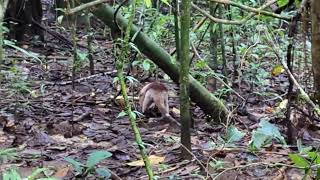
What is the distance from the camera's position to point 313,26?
282 centimetres

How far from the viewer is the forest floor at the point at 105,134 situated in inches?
140

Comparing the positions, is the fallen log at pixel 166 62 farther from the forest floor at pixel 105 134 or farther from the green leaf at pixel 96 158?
the green leaf at pixel 96 158

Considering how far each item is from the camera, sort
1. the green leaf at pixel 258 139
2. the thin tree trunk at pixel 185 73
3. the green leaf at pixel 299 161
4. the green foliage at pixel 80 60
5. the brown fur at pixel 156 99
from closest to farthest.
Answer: the green leaf at pixel 299 161 → the thin tree trunk at pixel 185 73 → the green leaf at pixel 258 139 → the brown fur at pixel 156 99 → the green foliage at pixel 80 60

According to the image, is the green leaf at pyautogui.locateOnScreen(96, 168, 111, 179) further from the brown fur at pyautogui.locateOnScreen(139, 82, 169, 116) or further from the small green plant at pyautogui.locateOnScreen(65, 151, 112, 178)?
the brown fur at pyautogui.locateOnScreen(139, 82, 169, 116)

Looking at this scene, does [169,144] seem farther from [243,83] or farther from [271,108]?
[243,83]

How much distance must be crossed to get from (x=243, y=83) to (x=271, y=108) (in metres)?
0.92

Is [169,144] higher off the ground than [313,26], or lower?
lower

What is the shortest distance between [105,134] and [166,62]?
0.76m

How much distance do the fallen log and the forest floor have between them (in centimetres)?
12

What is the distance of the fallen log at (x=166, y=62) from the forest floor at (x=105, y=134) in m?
0.12

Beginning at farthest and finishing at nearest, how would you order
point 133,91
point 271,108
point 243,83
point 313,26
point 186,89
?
point 243,83 → point 133,91 → point 271,108 → point 186,89 → point 313,26

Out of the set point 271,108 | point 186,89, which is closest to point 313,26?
point 186,89

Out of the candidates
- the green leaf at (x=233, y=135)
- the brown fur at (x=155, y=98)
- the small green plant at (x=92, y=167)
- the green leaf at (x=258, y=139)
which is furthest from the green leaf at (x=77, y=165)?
the brown fur at (x=155, y=98)

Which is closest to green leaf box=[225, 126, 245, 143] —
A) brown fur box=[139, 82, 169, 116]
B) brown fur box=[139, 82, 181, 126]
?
brown fur box=[139, 82, 181, 126]
